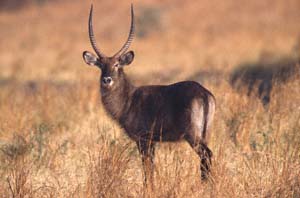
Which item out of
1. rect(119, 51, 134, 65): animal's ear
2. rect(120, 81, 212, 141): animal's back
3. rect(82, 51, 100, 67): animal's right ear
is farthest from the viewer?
rect(82, 51, 100, 67): animal's right ear

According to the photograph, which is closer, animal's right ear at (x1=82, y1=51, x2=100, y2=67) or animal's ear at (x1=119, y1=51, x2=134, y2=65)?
animal's ear at (x1=119, y1=51, x2=134, y2=65)

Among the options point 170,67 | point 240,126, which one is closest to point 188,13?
point 170,67

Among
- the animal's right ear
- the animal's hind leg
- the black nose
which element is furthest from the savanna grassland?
the animal's right ear

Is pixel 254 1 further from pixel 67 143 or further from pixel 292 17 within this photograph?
pixel 67 143

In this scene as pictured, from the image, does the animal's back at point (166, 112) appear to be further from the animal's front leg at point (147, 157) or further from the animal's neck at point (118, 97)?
the animal's neck at point (118, 97)

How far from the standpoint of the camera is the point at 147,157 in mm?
6121

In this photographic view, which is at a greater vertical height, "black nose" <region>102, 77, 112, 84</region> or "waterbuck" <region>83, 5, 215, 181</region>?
"black nose" <region>102, 77, 112, 84</region>

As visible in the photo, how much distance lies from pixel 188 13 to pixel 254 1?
3465 mm

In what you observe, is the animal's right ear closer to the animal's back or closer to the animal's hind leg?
the animal's back

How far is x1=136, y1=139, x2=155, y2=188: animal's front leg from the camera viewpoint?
564cm

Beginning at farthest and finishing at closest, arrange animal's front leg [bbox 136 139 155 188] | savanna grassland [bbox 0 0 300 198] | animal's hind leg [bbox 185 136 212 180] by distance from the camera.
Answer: animal's hind leg [bbox 185 136 212 180] < animal's front leg [bbox 136 139 155 188] < savanna grassland [bbox 0 0 300 198]

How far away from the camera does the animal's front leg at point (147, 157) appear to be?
5639mm

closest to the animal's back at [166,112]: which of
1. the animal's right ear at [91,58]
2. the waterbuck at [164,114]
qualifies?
the waterbuck at [164,114]

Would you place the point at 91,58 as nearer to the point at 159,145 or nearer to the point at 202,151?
the point at 159,145
